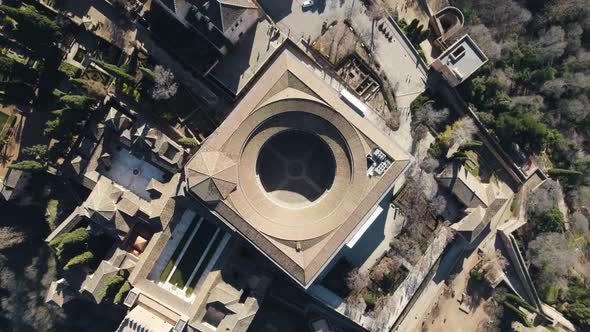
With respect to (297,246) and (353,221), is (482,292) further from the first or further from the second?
(297,246)

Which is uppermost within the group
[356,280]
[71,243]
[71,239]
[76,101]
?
[76,101]

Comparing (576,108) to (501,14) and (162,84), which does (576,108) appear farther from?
(162,84)

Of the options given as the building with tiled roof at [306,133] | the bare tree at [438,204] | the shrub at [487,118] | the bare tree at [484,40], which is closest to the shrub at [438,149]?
the bare tree at [438,204]

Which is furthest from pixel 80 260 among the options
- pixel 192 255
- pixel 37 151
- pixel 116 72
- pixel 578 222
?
pixel 578 222

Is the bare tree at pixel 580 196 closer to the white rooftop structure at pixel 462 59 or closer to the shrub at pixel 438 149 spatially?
the shrub at pixel 438 149

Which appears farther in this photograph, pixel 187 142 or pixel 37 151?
pixel 37 151

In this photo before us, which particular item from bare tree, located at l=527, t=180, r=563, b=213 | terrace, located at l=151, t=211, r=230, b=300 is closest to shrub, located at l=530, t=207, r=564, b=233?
bare tree, located at l=527, t=180, r=563, b=213
